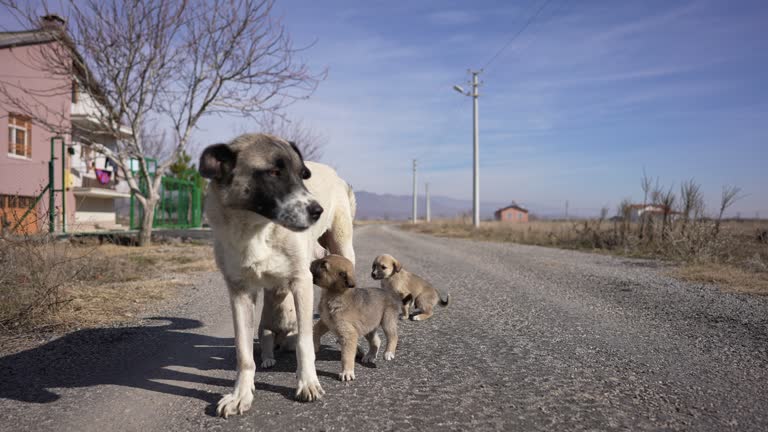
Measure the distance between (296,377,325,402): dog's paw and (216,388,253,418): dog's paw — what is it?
0.97 feet

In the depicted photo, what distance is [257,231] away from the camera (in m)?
3.07

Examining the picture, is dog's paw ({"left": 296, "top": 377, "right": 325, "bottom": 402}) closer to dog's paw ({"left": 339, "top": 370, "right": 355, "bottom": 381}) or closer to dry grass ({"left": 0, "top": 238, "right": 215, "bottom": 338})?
dog's paw ({"left": 339, "top": 370, "right": 355, "bottom": 381})

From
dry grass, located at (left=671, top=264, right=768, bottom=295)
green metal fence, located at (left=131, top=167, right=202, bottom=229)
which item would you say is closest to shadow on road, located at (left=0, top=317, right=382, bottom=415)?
dry grass, located at (left=671, top=264, right=768, bottom=295)

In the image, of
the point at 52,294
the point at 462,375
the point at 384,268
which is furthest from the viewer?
the point at 384,268

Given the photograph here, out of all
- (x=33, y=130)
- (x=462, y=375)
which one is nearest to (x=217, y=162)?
(x=462, y=375)

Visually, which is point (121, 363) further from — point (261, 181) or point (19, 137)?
point (19, 137)

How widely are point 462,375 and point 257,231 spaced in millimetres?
1739

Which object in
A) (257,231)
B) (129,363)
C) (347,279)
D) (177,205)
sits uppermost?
(177,205)

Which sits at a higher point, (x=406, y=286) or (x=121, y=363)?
(x=406, y=286)

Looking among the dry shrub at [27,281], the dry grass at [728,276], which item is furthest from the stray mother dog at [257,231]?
the dry grass at [728,276]

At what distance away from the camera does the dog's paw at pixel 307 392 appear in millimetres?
2957

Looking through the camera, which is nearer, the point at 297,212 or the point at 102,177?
the point at 297,212

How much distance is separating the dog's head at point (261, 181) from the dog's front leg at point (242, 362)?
26.6 inches

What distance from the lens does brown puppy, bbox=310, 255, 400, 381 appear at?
3.71m
